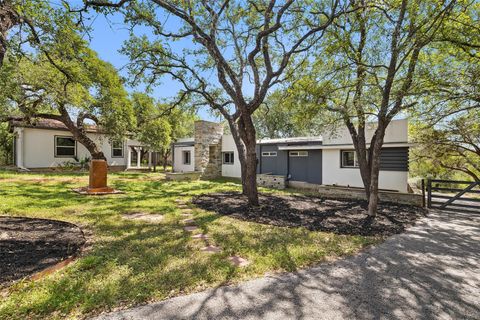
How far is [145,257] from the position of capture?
142 inches

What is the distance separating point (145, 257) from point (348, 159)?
443 inches

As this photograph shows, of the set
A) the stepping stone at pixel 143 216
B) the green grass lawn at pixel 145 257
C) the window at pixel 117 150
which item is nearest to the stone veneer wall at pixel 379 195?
the green grass lawn at pixel 145 257

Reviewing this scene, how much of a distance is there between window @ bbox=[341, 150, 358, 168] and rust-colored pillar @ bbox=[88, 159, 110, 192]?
11.1 m

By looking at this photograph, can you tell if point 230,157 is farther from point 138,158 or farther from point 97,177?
point 97,177

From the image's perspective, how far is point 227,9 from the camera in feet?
28.0

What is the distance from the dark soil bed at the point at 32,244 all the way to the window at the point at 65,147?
46.3 ft

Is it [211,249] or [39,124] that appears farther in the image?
[39,124]

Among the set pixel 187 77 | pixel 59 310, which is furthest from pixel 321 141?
pixel 59 310

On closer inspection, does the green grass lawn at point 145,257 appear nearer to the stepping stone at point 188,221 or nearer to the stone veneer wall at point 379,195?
the stepping stone at point 188,221

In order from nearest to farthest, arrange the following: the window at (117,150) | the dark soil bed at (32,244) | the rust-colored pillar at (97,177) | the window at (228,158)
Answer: the dark soil bed at (32,244)
the rust-colored pillar at (97,177)
the window at (228,158)
the window at (117,150)

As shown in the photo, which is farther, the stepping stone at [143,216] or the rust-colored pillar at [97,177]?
the rust-colored pillar at [97,177]

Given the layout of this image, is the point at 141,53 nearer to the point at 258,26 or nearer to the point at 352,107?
the point at 258,26

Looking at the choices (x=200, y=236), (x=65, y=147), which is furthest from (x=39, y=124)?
(x=200, y=236)

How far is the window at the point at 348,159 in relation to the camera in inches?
474
